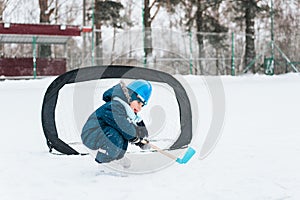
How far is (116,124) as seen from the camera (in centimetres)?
305

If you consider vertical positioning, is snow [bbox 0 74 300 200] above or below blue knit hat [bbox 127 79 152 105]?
below

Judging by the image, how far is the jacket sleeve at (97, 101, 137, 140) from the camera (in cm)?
302

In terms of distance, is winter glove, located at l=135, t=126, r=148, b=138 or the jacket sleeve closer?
the jacket sleeve

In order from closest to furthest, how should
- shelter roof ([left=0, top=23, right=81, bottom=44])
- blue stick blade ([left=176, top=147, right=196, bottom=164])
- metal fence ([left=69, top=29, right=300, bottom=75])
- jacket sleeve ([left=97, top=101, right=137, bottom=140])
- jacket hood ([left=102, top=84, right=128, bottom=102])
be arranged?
jacket sleeve ([left=97, top=101, right=137, bottom=140]) → jacket hood ([left=102, top=84, right=128, bottom=102]) → blue stick blade ([left=176, top=147, right=196, bottom=164]) → shelter roof ([left=0, top=23, right=81, bottom=44]) → metal fence ([left=69, top=29, right=300, bottom=75])

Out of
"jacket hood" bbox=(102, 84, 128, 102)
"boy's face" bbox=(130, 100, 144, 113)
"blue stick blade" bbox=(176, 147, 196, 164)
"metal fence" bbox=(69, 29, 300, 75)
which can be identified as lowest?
"blue stick blade" bbox=(176, 147, 196, 164)

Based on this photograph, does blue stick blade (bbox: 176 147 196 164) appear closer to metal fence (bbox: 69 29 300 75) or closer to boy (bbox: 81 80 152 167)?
boy (bbox: 81 80 152 167)

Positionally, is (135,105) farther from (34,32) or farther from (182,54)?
(182,54)

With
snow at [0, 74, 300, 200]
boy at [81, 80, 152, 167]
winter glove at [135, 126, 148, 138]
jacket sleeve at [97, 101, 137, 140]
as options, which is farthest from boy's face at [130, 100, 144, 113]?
snow at [0, 74, 300, 200]

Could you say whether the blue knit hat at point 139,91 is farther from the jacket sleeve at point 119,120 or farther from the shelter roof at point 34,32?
the shelter roof at point 34,32

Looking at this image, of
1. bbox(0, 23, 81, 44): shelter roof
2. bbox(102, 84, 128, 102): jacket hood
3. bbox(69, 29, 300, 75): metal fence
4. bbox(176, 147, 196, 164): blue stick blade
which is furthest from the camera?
bbox(69, 29, 300, 75): metal fence

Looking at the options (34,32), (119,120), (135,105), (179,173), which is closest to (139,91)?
(135,105)

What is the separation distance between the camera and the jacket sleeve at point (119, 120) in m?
3.02

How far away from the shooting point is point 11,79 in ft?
51.4

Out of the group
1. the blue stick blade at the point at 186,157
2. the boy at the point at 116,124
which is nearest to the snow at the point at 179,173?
the blue stick blade at the point at 186,157
